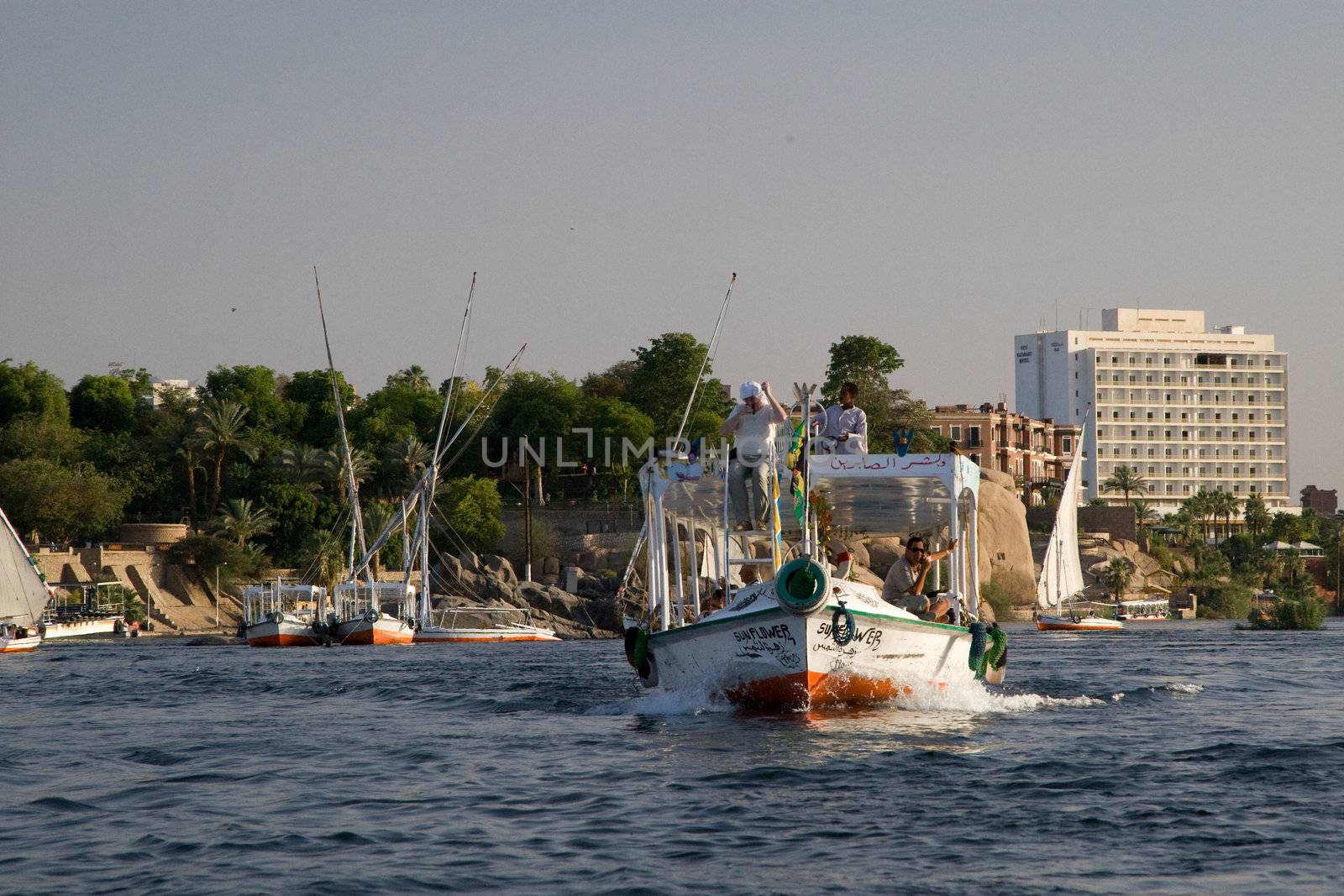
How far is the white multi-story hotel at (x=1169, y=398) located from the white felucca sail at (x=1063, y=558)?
110m

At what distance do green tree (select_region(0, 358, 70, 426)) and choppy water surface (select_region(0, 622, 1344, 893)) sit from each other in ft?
252

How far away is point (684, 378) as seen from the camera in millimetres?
106562

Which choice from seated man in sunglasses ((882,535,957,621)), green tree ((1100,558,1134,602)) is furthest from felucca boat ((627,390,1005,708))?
green tree ((1100,558,1134,602))

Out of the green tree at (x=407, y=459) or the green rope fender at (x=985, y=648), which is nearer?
the green rope fender at (x=985, y=648)

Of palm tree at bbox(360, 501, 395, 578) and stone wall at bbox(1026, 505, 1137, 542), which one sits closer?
palm tree at bbox(360, 501, 395, 578)

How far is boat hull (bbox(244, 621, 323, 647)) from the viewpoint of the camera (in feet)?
212

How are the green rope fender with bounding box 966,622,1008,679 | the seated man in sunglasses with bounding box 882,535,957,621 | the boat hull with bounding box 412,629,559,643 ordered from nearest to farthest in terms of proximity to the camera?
the seated man in sunglasses with bounding box 882,535,957,621 → the green rope fender with bounding box 966,622,1008,679 → the boat hull with bounding box 412,629,559,643

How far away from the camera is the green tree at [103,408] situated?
102 meters

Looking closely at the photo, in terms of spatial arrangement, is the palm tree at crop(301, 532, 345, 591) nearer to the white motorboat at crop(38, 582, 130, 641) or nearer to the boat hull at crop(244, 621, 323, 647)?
the white motorboat at crop(38, 582, 130, 641)

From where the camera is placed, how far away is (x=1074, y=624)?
81312 mm

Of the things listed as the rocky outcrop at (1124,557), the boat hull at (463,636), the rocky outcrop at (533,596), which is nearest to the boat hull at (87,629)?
the boat hull at (463,636)

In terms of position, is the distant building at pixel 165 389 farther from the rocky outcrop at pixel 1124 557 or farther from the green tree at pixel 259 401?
the rocky outcrop at pixel 1124 557

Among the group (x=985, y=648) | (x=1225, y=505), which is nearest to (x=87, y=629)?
(x=985, y=648)

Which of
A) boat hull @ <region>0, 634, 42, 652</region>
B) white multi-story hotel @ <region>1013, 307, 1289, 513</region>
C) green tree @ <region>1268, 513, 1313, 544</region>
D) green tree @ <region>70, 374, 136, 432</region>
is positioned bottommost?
boat hull @ <region>0, 634, 42, 652</region>
